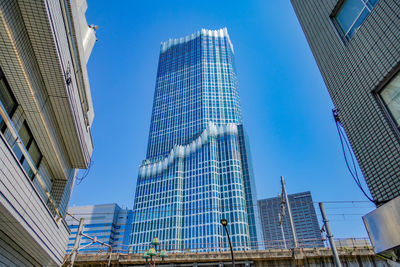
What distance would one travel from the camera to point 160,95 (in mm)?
154625

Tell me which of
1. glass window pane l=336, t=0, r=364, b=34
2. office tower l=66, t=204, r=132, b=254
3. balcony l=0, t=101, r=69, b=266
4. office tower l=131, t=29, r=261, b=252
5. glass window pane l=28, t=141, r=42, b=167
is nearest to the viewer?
balcony l=0, t=101, r=69, b=266

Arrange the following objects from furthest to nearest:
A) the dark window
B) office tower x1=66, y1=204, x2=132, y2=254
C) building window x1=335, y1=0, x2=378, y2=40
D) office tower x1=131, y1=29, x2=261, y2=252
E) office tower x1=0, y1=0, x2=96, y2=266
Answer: office tower x1=66, y1=204, x2=132, y2=254, office tower x1=131, y1=29, x2=261, y2=252, the dark window, building window x1=335, y1=0, x2=378, y2=40, office tower x1=0, y1=0, x2=96, y2=266

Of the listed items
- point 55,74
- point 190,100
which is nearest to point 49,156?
point 55,74

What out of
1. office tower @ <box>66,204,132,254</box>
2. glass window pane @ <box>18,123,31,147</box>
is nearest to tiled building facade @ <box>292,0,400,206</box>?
glass window pane @ <box>18,123,31,147</box>

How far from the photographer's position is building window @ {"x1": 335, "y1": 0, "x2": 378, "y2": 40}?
31.2ft

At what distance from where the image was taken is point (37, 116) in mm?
12102

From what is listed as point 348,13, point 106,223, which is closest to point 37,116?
point 348,13

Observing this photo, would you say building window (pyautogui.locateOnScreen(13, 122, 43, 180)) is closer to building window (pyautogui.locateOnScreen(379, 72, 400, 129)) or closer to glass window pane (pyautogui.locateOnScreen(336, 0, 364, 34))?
building window (pyautogui.locateOnScreen(379, 72, 400, 129))

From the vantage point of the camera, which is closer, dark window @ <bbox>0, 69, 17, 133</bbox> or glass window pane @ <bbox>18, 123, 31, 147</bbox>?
dark window @ <bbox>0, 69, 17, 133</bbox>

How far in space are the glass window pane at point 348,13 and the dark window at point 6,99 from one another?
13504 mm

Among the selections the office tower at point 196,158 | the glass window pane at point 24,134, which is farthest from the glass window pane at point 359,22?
the office tower at point 196,158

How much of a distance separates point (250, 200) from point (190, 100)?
63028mm

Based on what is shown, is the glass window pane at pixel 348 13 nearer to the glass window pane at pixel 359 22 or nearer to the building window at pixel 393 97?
the glass window pane at pixel 359 22

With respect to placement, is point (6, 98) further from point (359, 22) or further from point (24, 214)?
point (359, 22)
